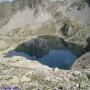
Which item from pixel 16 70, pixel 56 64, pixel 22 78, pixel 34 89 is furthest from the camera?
pixel 56 64

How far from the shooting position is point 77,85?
88.1 feet

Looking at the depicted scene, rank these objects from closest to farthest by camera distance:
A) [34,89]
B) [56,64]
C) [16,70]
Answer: [34,89] < [16,70] < [56,64]

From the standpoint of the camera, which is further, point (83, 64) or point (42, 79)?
point (83, 64)

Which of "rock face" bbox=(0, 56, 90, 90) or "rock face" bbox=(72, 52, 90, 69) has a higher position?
"rock face" bbox=(0, 56, 90, 90)

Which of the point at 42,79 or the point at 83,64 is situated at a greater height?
the point at 42,79

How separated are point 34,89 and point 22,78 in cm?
247

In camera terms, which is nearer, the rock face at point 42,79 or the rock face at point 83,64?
the rock face at point 42,79

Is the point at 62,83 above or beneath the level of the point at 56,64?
above

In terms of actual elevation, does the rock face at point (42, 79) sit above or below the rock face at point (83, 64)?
above

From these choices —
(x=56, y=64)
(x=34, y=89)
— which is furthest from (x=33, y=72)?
(x=56, y=64)

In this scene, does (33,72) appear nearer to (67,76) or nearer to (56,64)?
(67,76)

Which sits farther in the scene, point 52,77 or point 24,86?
point 52,77

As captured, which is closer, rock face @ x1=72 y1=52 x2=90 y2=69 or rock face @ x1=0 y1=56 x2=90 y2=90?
rock face @ x1=0 y1=56 x2=90 y2=90

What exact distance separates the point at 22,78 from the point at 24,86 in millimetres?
1612
